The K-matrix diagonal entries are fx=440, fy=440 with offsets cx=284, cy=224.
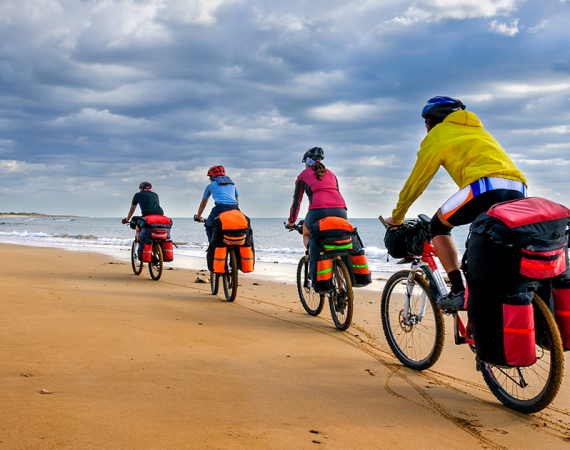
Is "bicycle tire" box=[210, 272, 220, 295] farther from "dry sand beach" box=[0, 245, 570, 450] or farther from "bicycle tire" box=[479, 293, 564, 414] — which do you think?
"bicycle tire" box=[479, 293, 564, 414]

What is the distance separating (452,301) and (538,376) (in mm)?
712

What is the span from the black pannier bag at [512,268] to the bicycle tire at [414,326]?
3.07ft

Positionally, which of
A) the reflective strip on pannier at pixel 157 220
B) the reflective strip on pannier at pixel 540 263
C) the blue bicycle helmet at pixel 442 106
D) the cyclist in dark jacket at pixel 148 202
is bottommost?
the reflective strip on pannier at pixel 540 263

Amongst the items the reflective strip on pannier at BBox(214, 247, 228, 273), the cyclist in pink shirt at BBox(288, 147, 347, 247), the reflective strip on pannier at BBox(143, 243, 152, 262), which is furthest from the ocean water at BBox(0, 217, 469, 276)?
the reflective strip on pannier at BBox(143, 243, 152, 262)

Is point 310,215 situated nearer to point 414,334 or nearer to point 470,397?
point 414,334

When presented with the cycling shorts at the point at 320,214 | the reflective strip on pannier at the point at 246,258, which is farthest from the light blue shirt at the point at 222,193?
the cycling shorts at the point at 320,214

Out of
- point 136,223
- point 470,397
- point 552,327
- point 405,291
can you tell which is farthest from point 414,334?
point 136,223

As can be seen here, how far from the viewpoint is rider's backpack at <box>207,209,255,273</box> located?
7.07m

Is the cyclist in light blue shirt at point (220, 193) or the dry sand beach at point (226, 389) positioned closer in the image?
the dry sand beach at point (226, 389)

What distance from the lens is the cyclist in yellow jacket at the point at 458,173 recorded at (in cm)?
292

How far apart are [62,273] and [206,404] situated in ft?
28.3

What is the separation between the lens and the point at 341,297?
17.4 feet

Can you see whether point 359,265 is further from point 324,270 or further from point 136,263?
point 136,263

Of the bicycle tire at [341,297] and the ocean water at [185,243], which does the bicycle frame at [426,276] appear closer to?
the ocean water at [185,243]
